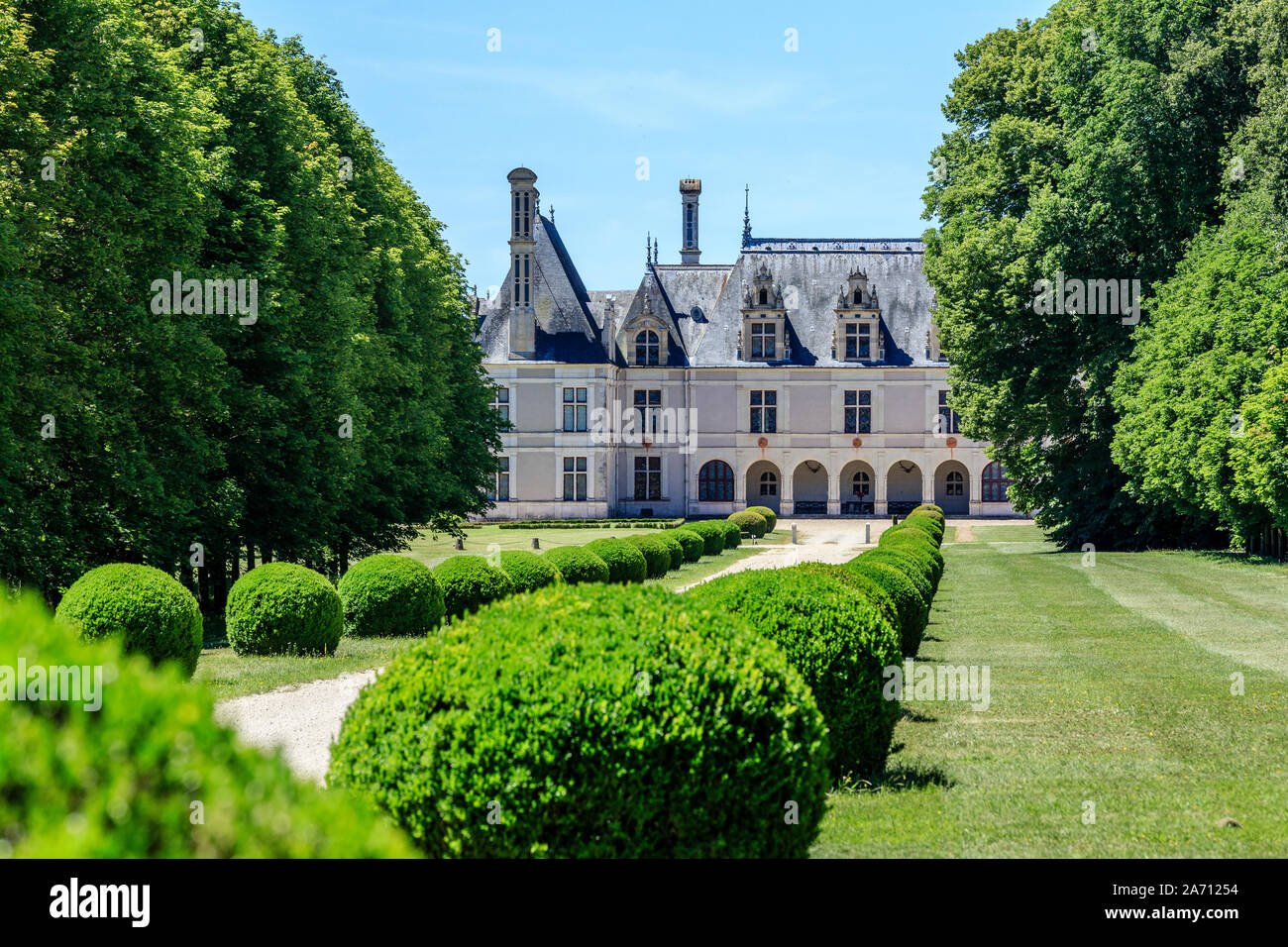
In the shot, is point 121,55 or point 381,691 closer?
point 381,691

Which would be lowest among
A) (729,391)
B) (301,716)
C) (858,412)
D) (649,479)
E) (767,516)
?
(301,716)

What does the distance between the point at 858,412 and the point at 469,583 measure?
47304mm

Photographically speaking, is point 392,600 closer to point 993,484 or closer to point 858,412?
point 858,412

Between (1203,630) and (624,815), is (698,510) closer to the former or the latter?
(1203,630)

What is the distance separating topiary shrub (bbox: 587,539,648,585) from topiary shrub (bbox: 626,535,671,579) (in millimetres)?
1802

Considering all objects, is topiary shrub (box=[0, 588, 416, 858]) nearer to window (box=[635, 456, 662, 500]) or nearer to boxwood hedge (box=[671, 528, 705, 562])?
boxwood hedge (box=[671, 528, 705, 562])

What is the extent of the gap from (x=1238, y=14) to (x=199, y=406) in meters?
26.0

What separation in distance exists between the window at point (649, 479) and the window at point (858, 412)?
10.6 m

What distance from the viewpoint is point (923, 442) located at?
6450 cm

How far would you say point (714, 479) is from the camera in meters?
66.2

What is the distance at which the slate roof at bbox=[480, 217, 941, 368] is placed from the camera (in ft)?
211

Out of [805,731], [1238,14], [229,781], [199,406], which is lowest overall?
[805,731]

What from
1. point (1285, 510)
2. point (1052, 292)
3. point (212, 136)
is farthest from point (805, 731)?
Result: point (1052, 292)

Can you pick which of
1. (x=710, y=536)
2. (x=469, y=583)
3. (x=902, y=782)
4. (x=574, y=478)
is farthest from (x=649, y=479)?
(x=902, y=782)
